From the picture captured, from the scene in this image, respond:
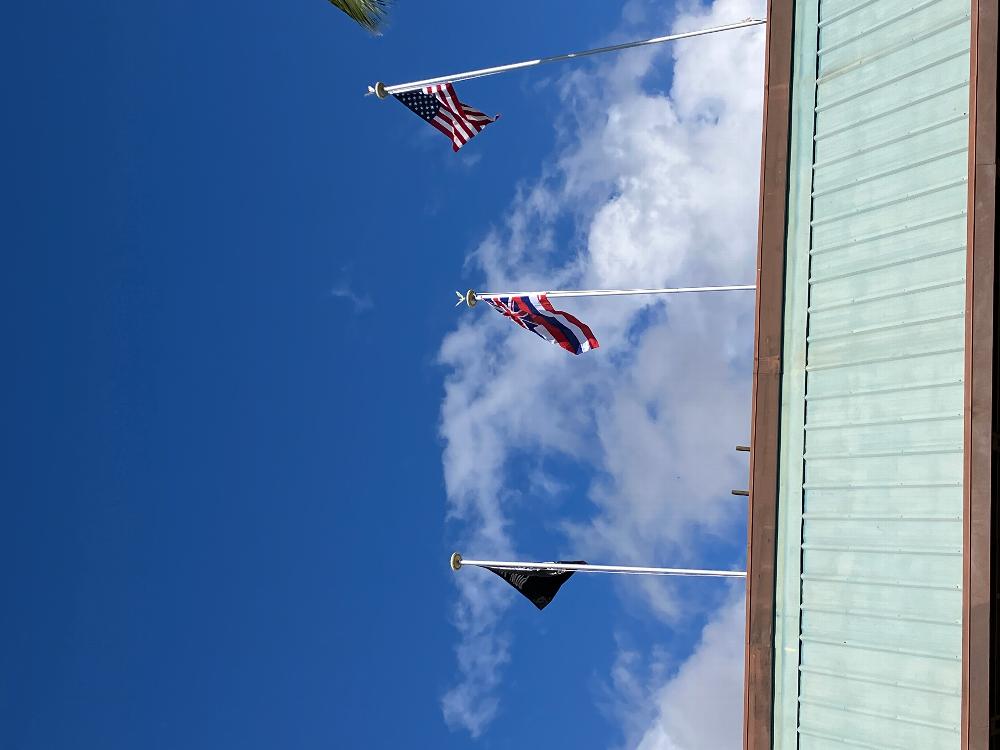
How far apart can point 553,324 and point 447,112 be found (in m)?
5.73

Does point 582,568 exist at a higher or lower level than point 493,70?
lower

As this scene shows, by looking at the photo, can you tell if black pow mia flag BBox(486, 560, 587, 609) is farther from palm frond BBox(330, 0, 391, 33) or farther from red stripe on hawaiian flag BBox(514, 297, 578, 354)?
palm frond BBox(330, 0, 391, 33)

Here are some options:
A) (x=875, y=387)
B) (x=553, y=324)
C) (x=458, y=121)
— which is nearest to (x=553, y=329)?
(x=553, y=324)

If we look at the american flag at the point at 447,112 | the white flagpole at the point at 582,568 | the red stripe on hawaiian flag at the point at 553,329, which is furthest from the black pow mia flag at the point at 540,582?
the american flag at the point at 447,112

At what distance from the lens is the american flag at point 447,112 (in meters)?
21.3

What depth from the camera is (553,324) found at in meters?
22.1

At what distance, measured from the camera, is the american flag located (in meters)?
21.3

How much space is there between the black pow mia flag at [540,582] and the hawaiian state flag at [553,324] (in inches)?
A: 222

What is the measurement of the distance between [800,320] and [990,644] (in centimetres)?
560

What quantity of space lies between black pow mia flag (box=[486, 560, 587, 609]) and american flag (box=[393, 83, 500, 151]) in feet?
33.5

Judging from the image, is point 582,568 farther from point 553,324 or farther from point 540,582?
point 553,324

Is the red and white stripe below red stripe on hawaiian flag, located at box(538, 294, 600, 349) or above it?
above

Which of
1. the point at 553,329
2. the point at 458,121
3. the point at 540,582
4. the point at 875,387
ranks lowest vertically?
the point at 540,582

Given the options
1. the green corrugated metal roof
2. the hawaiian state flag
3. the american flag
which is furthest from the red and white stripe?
the green corrugated metal roof
